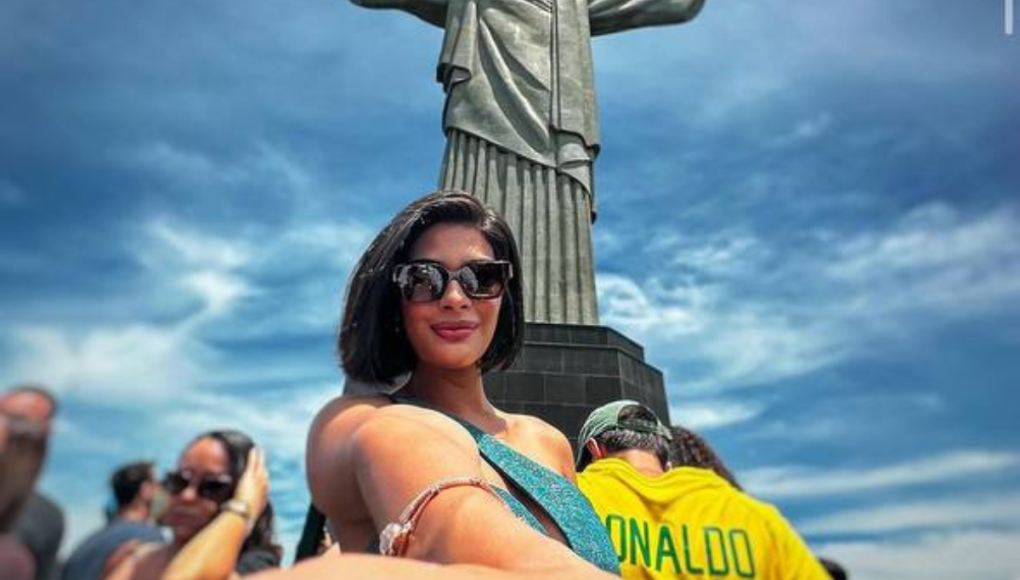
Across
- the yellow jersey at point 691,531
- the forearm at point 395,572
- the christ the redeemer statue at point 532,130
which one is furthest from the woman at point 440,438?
the christ the redeemer statue at point 532,130

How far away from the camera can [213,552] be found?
1.68 meters

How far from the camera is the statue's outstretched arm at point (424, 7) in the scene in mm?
10592

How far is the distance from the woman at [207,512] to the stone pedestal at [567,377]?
18.1 ft

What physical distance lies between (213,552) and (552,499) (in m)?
0.76

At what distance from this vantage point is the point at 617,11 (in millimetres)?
11086

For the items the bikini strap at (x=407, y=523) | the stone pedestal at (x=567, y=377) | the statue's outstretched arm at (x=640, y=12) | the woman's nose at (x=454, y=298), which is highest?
the statue's outstretched arm at (x=640, y=12)

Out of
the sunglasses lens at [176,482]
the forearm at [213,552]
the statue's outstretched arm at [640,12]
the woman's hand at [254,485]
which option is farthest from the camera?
the statue's outstretched arm at [640,12]

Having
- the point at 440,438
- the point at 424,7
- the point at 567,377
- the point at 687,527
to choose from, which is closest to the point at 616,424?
the point at 687,527

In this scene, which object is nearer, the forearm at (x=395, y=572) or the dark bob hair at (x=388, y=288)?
the forearm at (x=395, y=572)

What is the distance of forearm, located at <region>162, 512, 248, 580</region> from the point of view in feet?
5.13

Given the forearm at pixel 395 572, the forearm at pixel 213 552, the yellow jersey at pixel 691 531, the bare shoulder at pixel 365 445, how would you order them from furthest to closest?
the yellow jersey at pixel 691 531
the forearm at pixel 213 552
the bare shoulder at pixel 365 445
the forearm at pixel 395 572

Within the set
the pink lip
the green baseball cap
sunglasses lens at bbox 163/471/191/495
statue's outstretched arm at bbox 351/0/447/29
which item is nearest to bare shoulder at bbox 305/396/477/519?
the pink lip

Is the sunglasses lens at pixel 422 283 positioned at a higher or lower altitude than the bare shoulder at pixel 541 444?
higher

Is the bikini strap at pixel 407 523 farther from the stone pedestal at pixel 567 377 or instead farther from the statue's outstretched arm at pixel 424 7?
the statue's outstretched arm at pixel 424 7
